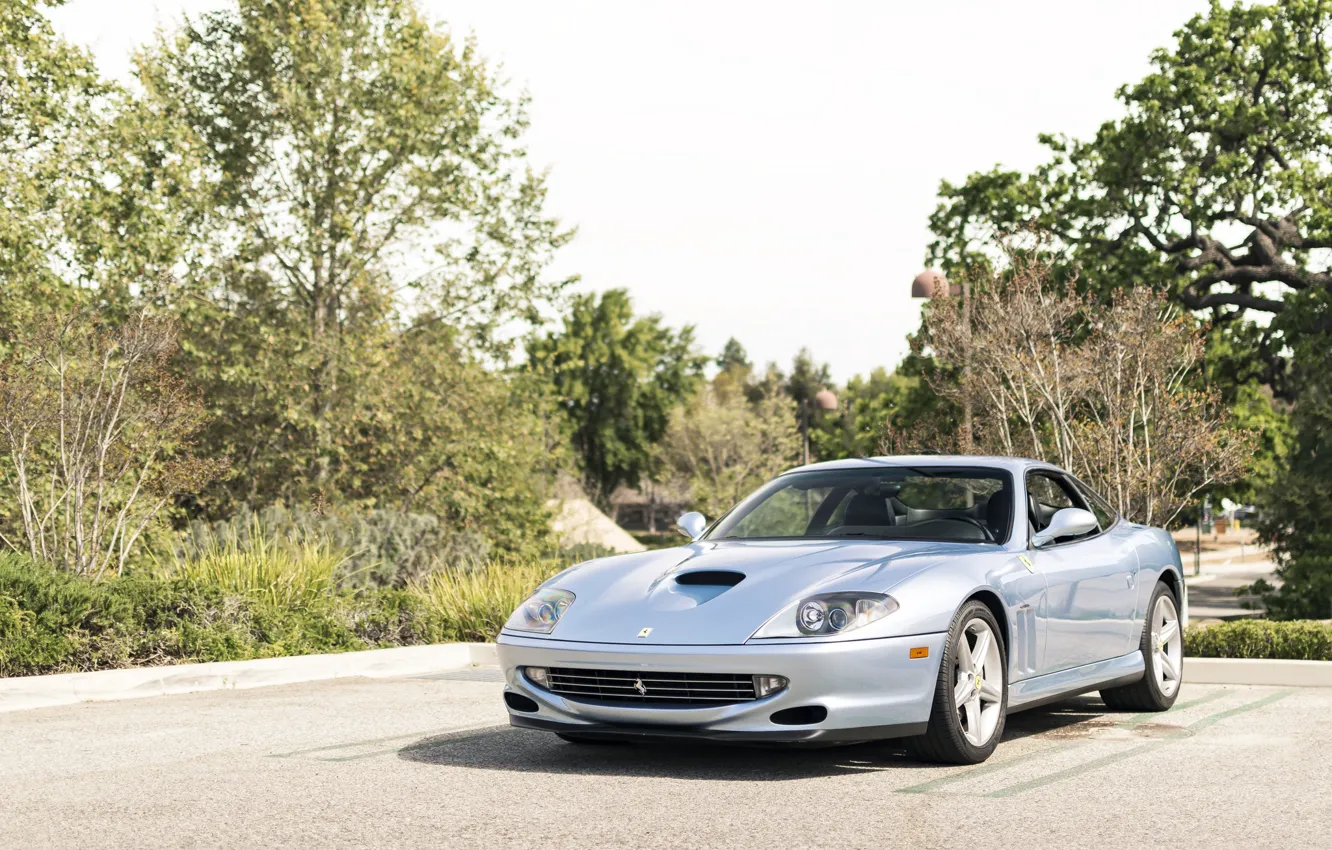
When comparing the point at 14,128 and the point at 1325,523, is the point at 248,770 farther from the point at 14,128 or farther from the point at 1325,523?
the point at 1325,523

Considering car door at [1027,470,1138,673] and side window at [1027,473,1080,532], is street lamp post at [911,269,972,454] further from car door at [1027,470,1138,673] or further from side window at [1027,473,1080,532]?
car door at [1027,470,1138,673]

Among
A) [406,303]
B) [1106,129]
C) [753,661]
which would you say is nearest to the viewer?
[753,661]

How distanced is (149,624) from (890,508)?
6.41 meters

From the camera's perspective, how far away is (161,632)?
38.9 ft

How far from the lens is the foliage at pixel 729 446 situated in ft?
246

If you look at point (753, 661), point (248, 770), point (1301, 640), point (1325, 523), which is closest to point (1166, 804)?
point (753, 661)

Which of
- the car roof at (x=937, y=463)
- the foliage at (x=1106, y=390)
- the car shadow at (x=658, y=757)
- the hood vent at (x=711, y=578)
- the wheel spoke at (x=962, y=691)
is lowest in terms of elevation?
the car shadow at (x=658, y=757)

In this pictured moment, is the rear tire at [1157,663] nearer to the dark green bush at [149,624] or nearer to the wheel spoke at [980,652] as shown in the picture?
the wheel spoke at [980,652]

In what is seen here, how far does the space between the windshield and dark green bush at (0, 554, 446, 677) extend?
17.0ft

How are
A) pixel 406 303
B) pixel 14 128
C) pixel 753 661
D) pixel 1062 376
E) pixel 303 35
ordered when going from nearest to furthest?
pixel 753 661 → pixel 1062 376 → pixel 14 128 → pixel 303 35 → pixel 406 303

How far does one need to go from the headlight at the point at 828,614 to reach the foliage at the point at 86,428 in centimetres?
865

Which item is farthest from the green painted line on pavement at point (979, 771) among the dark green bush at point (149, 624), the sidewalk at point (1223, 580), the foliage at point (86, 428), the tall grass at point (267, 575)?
the sidewalk at point (1223, 580)

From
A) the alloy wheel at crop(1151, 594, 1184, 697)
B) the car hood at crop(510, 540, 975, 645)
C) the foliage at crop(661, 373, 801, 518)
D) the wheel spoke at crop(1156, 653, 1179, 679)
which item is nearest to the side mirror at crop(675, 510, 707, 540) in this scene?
the car hood at crop(510, 540, 975, 645)

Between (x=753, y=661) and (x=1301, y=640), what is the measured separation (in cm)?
655
